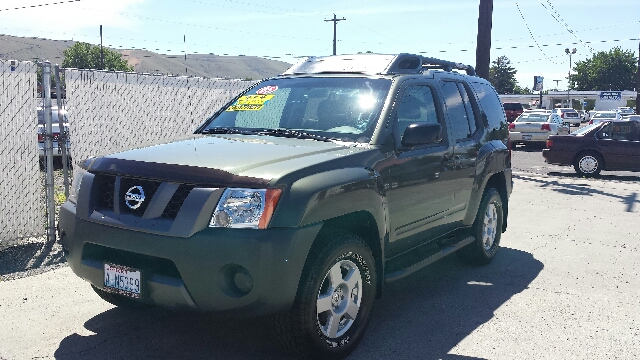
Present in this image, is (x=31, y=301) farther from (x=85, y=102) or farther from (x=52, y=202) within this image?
(x=85, y=102)

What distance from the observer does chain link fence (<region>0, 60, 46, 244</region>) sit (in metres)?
6.30

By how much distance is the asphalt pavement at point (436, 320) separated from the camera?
13.8 feet

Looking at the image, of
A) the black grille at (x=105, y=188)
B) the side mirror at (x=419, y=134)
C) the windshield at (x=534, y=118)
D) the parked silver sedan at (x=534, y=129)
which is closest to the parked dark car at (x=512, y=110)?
the windshield at (x=534, y=118)

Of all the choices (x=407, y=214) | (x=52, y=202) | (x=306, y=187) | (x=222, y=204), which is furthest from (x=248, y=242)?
(x=52, y=202)

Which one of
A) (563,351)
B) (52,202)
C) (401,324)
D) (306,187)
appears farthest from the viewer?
(52,202)

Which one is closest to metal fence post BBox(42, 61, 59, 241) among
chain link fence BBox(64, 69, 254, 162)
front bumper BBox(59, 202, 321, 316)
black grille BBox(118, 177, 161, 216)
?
chain link fence BBox(64, 69, 254, 162)

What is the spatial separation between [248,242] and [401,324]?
6.08ft

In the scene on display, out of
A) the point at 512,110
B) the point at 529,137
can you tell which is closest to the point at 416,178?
the point at 529,137

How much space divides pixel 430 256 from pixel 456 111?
1440 millimetres

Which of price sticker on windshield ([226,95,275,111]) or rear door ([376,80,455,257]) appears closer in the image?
rear door ([376,80,455,257])

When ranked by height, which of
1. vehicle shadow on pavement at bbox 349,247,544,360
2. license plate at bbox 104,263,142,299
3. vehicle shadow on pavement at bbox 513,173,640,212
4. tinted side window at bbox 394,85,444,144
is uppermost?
tinted side window at bbox 394,85,444,144

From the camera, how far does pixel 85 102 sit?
7.05 m

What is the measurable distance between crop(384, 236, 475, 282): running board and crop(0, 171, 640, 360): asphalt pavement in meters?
0.38

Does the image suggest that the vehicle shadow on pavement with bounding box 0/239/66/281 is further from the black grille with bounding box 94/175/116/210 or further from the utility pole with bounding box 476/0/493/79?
the utility pole with bounding box 476/0/493/79
